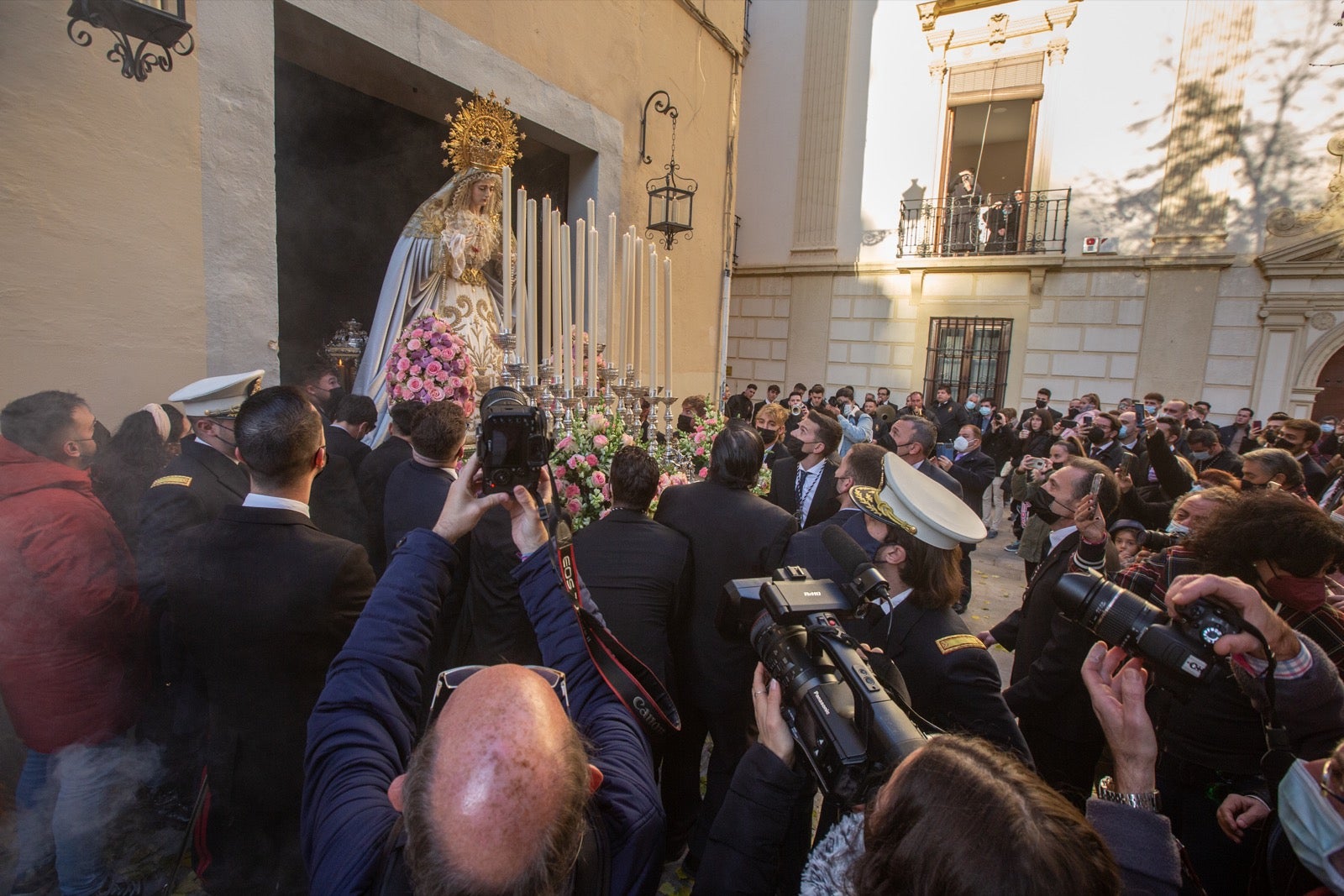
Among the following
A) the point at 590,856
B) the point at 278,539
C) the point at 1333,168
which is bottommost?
the point at 590,856

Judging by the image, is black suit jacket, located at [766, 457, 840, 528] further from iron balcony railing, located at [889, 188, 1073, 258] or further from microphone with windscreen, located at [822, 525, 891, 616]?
iron balcony railing, located at [889, 188, 1073, 258]

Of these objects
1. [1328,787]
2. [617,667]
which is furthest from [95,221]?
[1328,787]

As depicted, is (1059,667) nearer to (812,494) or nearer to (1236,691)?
(1236,691)

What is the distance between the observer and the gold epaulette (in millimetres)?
1738

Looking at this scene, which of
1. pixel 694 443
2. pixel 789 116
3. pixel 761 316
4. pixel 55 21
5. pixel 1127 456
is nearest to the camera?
pixel 55 21

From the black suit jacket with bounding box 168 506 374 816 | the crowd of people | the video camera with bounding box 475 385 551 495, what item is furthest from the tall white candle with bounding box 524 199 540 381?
the video camera with bounding box 475 385 551 495

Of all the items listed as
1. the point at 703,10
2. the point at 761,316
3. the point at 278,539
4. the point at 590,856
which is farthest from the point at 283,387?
the point at 761,316

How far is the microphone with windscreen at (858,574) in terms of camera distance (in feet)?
4.32

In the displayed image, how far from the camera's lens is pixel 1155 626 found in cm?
136

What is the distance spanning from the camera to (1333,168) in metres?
10.5

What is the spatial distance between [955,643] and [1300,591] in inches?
41.6

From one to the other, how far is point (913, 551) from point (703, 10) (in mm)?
8059

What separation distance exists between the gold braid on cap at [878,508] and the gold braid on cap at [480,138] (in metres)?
3.82

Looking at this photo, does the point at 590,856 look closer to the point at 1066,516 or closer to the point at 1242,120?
the point at 1066,516
